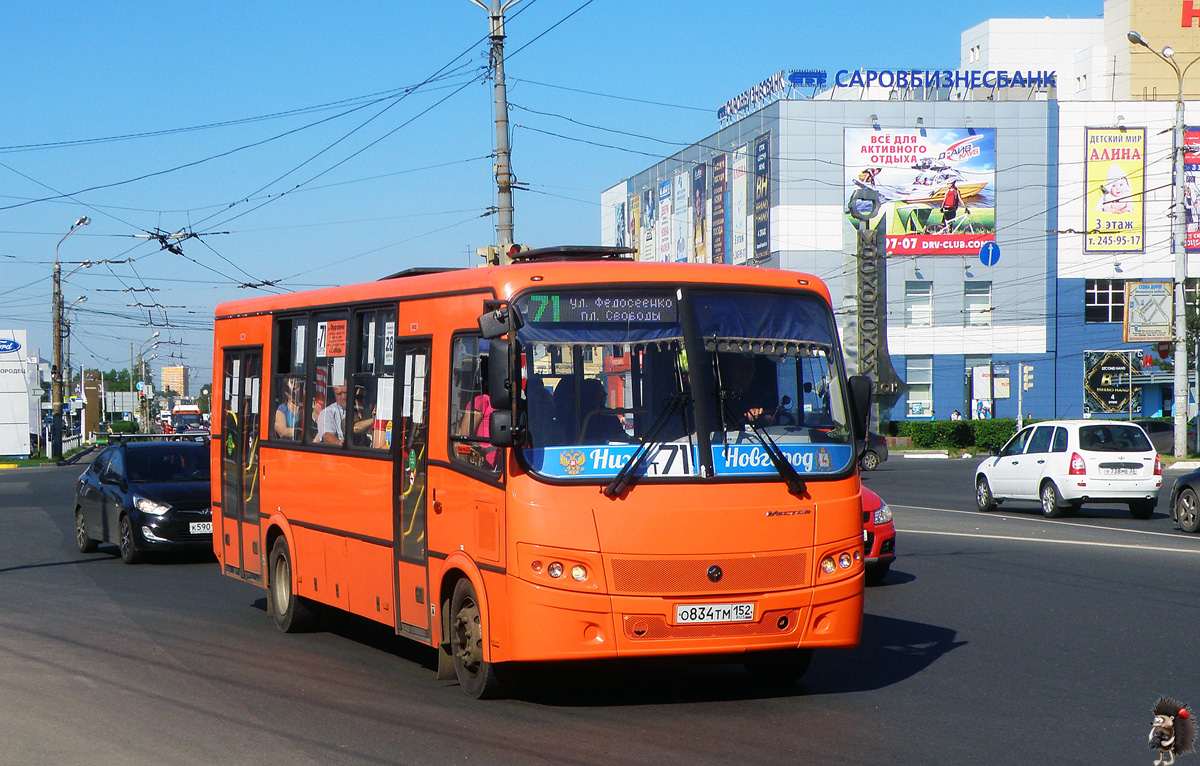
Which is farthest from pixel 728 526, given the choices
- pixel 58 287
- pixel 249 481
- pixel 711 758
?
pixel 58 287

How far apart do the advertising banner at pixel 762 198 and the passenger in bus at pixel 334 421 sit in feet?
213

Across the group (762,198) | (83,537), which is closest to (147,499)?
(83,537)

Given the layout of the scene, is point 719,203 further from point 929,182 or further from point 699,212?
point 929,182

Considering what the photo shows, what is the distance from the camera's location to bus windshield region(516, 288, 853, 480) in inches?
305

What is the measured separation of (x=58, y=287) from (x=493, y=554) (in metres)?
50.0

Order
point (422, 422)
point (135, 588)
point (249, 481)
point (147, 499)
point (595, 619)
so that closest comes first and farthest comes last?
point (595, 619) → point (422, 422) → point (249, 481) → point (135, 588) → point (147, 499)

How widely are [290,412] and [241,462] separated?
142 cm

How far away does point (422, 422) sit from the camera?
8906 mm

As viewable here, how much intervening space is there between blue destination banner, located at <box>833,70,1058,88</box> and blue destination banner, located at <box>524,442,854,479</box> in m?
68.3

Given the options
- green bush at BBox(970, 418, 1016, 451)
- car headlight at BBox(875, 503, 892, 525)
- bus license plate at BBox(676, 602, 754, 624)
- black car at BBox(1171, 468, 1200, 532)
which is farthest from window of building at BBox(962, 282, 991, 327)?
bus license plate at BBox(676, 602, 754, 624)

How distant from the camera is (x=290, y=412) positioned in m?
11.4

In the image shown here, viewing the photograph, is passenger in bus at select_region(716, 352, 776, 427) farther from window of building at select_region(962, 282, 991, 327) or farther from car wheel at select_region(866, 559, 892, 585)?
window of building at select_region(962, 282, 991, 327)

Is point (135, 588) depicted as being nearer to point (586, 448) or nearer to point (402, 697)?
point (402, 697)

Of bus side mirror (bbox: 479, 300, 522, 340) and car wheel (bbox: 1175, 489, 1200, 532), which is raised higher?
bus side mirror (bbox: 479, 300, 522, 340)
